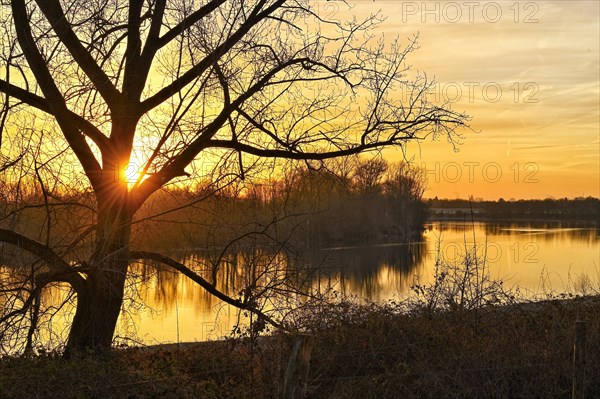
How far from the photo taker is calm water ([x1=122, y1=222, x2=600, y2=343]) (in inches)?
611

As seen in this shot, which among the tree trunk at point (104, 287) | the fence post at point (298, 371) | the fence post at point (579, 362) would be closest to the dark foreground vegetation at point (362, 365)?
the tree trunk at point (104, 287)

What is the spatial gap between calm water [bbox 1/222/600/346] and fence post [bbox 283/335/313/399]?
299 centimetres

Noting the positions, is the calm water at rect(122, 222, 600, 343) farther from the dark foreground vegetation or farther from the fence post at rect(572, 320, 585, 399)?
the fence post at rect(572, 320, 585, 399)

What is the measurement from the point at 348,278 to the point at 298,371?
22.7 meters

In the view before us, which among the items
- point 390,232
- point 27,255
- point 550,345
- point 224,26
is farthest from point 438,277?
point 390,232

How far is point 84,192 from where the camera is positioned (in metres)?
9.99

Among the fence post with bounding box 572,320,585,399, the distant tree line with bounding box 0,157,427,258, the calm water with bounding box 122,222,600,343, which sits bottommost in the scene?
the calm water with bounding box 122,222,600,343

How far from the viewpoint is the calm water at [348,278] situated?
1115cm

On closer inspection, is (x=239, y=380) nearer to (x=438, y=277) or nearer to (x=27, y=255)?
(x=27, y=255)

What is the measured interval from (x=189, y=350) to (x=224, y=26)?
5.69 m

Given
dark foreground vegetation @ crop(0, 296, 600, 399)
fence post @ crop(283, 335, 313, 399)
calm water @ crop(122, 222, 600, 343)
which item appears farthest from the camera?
calm water @ crop(122, 222, 600, 343)

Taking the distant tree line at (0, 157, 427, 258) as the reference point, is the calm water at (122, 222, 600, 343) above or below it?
below

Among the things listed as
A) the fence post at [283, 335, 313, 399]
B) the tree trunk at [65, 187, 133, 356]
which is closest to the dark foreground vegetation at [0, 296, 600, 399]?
the tree trunk at [65, 187, 133, 356]

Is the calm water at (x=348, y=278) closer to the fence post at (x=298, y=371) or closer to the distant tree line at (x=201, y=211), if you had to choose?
the distant tree line at (x=201, y=211)
